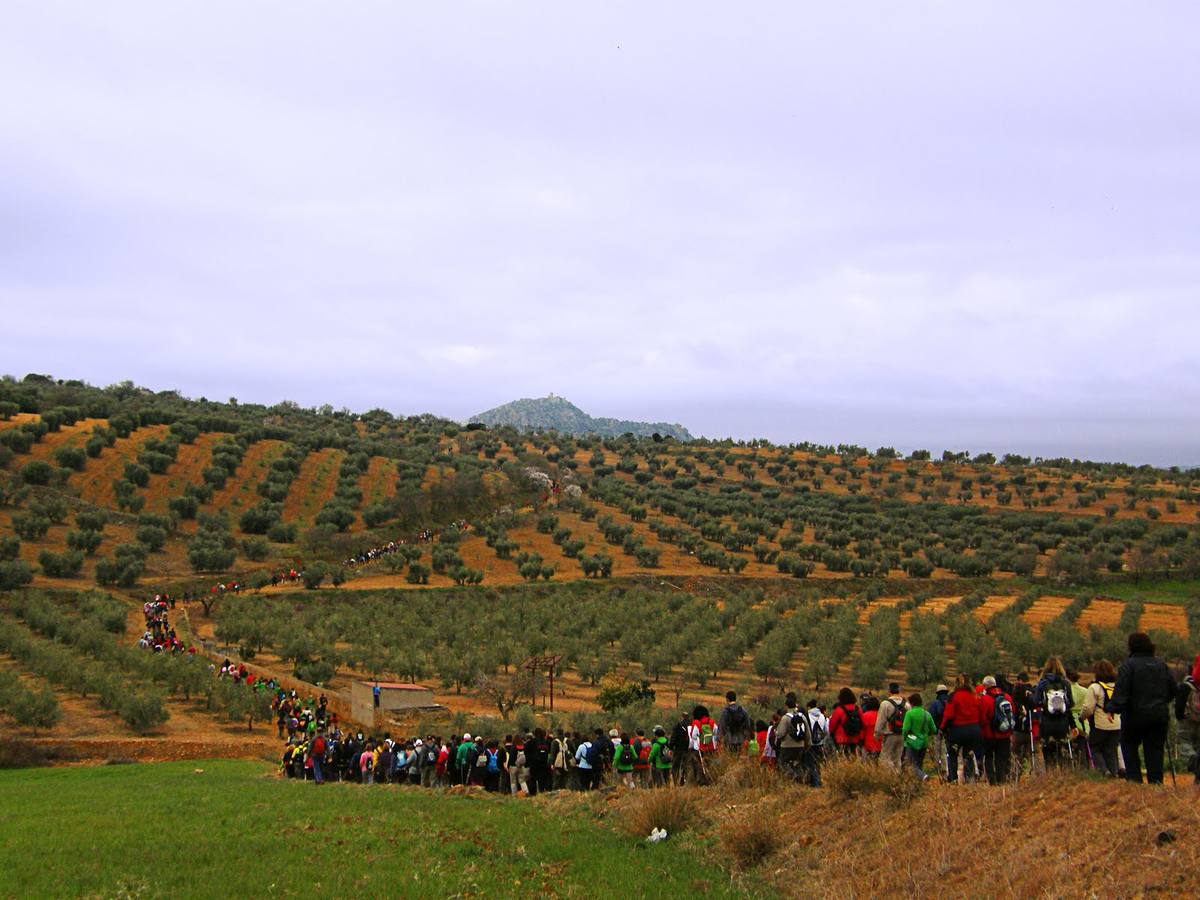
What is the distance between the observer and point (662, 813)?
1130cm

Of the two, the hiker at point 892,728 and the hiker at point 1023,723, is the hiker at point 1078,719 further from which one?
the hiker at point 892,728

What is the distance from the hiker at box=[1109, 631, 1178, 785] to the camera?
8.95m

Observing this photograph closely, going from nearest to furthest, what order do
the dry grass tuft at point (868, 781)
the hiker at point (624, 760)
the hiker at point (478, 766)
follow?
1. the dry grass tuft at point (868, 781)
2. the hiker at point (624, 760)
3. the hiker at point (478, 766)

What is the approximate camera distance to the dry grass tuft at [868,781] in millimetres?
10328

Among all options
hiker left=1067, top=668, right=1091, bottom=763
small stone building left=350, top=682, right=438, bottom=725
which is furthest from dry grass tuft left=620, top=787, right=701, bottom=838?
small stone building left=350, top=682, right=438, bottom=725

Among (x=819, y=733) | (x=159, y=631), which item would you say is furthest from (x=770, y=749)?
(x=159, y=631)

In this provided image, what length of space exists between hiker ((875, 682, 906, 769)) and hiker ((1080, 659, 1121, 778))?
2063mm

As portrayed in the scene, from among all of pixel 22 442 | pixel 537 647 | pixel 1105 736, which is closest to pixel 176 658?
pixel 537 647

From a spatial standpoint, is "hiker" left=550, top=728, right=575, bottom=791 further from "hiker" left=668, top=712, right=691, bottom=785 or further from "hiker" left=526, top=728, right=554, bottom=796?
"hiker" left=668, top=712, right=691, bottom=785

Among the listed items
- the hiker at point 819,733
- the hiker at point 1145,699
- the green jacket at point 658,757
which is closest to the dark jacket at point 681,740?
the green jacket at point 658,757

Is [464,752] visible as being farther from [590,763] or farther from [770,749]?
[770,749]

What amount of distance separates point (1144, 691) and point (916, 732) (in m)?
2.76

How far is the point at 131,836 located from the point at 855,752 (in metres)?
9.87

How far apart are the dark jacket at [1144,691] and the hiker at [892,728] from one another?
8.79ft
